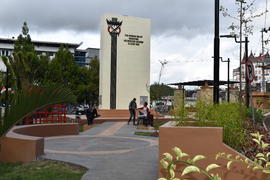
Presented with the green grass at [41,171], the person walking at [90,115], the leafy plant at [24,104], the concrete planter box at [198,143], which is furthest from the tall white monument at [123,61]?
the concrete planter box at [198,143]

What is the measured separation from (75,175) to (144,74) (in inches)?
830

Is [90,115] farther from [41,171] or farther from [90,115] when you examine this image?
[41,171]

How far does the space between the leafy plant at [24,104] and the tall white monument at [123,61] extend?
20.8m

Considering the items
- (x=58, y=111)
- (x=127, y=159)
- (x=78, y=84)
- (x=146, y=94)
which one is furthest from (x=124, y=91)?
Result: (x=127, y=159)

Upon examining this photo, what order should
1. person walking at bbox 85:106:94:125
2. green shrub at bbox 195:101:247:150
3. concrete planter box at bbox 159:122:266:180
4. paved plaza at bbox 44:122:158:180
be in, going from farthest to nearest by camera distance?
person walking at bbox 85:106:94:125, paved plaza at bbox 44:122:158:180, green shrub at bbox 195:101:247:150, concrete planter box at bbox 159:122:266:180

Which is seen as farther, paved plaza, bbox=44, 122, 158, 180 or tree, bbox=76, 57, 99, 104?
tree, bbox=76, 57, 99, 104

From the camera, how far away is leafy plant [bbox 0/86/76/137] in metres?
4.33

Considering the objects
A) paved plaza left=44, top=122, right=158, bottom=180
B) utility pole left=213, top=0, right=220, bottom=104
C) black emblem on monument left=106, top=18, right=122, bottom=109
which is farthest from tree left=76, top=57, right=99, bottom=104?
utility pole left=213, top=0, right=220, bottom=104

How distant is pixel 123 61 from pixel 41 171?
20.2 metres

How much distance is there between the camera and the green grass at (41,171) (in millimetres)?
5683

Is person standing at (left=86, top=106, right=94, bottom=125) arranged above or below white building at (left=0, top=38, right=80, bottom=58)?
below

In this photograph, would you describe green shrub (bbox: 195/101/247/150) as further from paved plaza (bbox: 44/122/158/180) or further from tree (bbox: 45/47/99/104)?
tree (bbox: 45/47/99/104)

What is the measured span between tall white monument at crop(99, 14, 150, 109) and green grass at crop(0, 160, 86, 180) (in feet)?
61.1

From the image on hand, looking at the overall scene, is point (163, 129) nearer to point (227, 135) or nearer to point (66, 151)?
point (227, 135)
